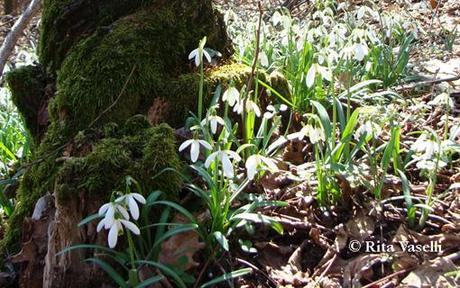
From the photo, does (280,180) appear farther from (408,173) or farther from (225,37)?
(225,37)

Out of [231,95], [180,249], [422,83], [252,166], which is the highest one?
[231,95]

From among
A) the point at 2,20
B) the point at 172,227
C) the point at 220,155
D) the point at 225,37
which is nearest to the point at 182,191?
the point at 172,227

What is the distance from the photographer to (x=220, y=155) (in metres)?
2.03

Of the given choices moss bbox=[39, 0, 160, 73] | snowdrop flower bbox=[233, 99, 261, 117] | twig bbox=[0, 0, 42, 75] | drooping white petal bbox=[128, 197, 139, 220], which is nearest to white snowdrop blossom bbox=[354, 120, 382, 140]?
snowdrop flower bbox=[233, 99, 261, 117]

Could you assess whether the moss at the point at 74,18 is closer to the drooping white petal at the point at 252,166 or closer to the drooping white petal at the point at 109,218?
the drooping white petal at the point at 252,166

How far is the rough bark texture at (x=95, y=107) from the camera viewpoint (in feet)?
6.93

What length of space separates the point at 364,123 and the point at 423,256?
70 cm

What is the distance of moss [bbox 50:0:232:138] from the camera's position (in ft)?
8.73

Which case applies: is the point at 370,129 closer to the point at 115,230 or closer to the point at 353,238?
the point at 353,238

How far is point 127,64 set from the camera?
9.09 feet

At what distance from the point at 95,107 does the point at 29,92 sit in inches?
24.3

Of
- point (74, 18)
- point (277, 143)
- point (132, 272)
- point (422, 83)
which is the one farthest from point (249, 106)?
point (422, 83)

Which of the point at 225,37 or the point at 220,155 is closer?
the point at 220,155

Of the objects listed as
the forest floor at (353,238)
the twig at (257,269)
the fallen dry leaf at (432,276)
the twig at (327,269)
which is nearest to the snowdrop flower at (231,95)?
the forest floor at (353,238)
